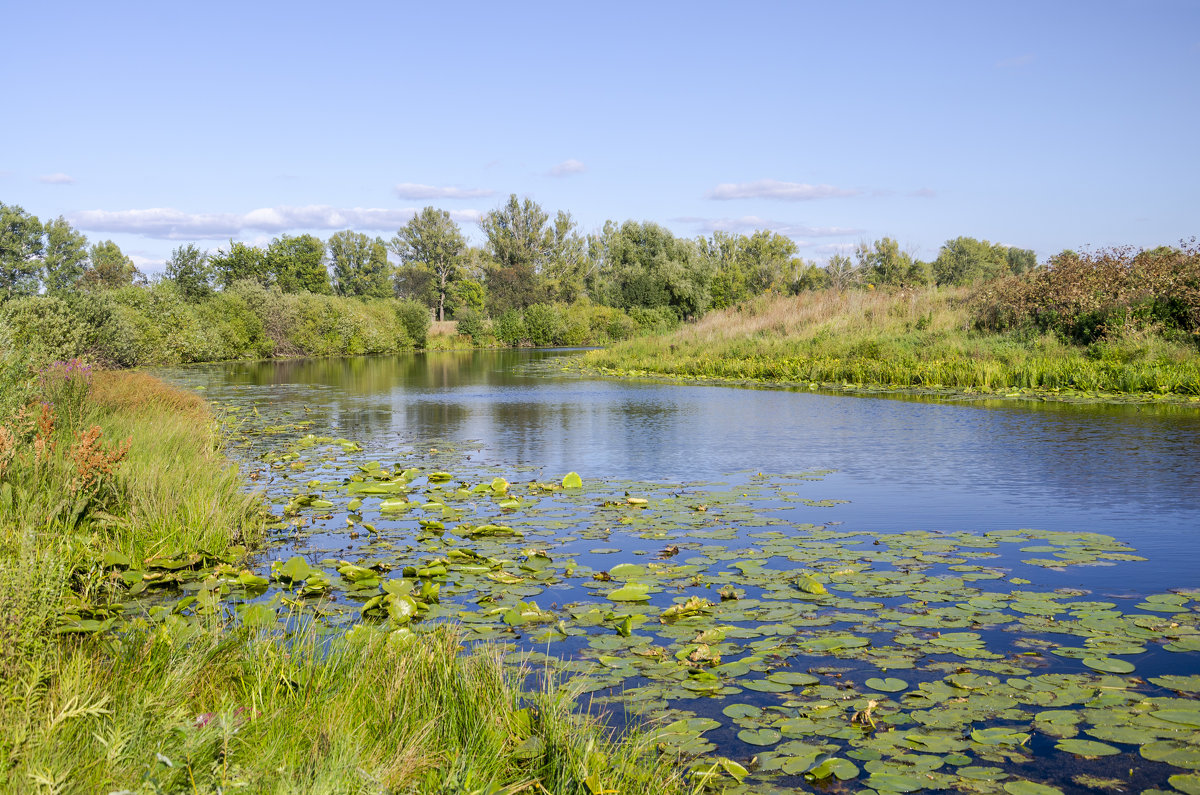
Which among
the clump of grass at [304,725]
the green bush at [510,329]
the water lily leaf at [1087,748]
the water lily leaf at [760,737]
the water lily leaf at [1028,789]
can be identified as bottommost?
the water lily leaf at [1028,789]

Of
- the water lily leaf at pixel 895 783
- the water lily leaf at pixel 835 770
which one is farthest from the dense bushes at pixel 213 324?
the water lily leaf at pixel 895 783

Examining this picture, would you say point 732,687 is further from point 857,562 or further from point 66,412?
point 66,412

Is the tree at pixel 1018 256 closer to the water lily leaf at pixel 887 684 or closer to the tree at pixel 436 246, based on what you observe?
the tree at pixel 436 246

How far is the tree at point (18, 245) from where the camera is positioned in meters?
72.5

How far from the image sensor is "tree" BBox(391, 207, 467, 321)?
9131 centimetres

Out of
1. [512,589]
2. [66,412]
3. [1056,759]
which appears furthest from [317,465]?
[1056,759]

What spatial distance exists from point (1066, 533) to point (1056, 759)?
4.51 metres

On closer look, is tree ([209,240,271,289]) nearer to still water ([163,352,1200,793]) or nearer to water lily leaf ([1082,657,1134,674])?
still water ([163,352,1200,793])

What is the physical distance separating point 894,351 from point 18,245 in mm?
77992

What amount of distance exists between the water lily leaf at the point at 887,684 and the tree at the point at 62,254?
87766 mm

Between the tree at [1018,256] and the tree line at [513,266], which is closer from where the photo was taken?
the tree line at [513,266]

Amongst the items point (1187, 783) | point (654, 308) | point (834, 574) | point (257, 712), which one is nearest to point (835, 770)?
point (1187, 783)

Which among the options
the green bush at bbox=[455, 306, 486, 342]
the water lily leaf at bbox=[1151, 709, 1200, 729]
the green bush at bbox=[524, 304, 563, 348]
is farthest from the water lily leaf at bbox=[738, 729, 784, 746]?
the green bush at bbox=[455, 306, 486, 342]

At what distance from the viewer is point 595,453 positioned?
13.2 metres
